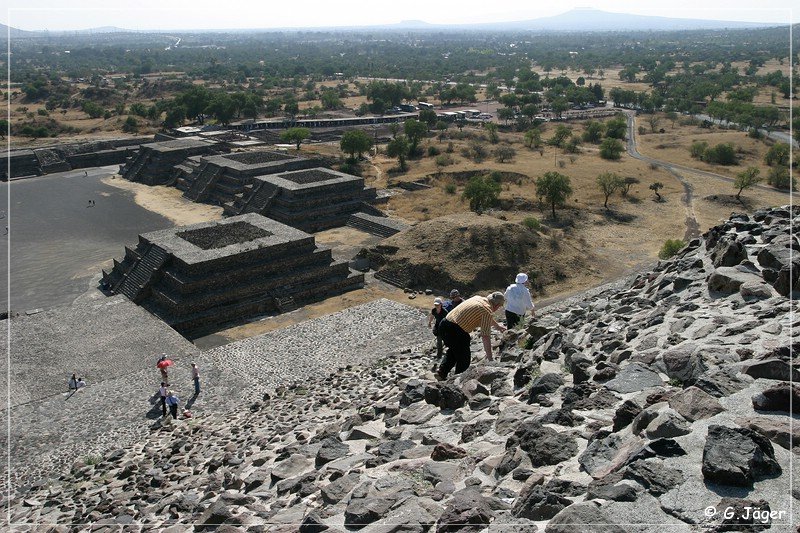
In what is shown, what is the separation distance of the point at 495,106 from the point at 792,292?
80.0m

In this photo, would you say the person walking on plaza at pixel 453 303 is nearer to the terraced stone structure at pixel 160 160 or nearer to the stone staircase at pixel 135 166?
the terraced stone structure at pixel 160 160

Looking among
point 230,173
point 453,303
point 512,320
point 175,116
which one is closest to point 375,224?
point 230,173

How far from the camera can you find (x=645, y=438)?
232 inches

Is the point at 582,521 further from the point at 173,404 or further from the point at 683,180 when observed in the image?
the point at 683,180

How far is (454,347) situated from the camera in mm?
9664

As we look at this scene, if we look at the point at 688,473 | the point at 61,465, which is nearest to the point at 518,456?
the point at 688,473

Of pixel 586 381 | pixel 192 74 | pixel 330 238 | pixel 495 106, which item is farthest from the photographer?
pixel 192 74

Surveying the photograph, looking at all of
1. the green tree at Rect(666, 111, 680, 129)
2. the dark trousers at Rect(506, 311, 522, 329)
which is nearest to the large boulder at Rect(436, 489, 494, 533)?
the dark trousers at Rect(506, 311, 522, 329)

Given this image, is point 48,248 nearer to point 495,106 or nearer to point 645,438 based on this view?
point 645,438

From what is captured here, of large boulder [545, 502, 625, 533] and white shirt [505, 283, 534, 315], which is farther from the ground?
Answer: white shirt [505, 283, 534, 315]

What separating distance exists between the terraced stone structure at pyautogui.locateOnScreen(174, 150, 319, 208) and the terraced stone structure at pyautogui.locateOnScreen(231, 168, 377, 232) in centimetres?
153

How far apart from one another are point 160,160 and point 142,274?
952 inches

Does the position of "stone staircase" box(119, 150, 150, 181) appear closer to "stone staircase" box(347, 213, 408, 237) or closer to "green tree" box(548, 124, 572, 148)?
"stone staircase" box(347, 213, 408, 237)

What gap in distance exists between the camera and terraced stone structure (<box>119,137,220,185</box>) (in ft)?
143
